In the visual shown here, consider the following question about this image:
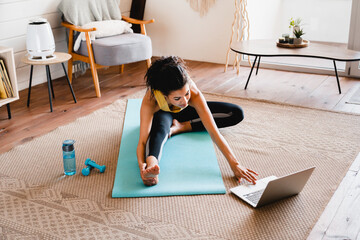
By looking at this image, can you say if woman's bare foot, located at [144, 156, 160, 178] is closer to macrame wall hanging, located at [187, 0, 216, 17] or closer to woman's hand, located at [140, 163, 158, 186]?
woman's hand, located at [140, 163, 158, 186]

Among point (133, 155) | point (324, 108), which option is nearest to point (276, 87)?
point (324, 108)

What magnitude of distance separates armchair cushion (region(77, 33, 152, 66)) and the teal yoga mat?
0.90 metres

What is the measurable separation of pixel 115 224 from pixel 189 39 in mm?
3072

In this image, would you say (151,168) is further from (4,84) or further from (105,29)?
(105,29)

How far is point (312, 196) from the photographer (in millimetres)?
1993

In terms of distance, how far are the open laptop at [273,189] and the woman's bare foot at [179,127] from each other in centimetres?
70

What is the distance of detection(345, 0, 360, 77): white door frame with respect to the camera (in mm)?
3715

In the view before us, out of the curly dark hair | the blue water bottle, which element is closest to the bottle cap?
the blue water bottle

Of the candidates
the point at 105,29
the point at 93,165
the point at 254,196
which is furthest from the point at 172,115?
the point at 105,29

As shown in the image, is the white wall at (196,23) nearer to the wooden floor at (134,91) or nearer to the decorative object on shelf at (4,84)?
the wooden floor at (134,91)

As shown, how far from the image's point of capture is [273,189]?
184 centimetres

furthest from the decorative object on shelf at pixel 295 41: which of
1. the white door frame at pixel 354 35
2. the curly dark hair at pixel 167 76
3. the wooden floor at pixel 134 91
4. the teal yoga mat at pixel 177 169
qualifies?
the curly dark hair at pixel 167 76

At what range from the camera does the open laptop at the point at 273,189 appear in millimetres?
1818

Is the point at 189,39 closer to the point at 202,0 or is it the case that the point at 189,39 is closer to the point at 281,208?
the point at 202,0
